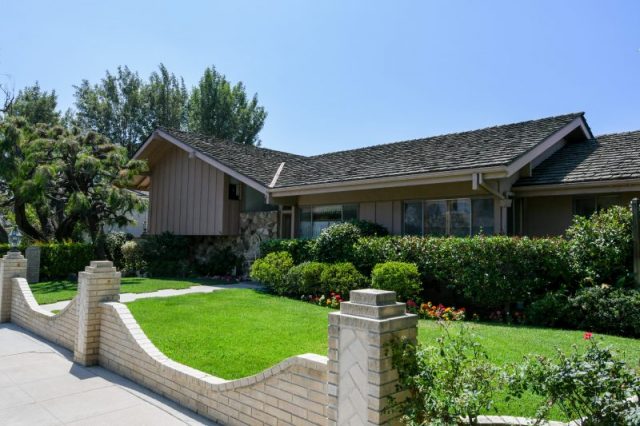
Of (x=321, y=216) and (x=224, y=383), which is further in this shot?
(x=321, y=216)

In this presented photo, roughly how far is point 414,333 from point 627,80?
9850 mm

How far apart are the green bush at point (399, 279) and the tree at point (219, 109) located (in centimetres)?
2924

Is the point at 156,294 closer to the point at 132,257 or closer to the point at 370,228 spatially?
the point at 132,257

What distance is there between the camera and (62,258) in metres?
15.0

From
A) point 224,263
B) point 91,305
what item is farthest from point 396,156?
point 91,305

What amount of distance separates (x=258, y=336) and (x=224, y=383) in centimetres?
255

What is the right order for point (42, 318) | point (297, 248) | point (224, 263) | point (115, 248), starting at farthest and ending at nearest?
point (115, 248)
point (224, 263)
point (297, 248)
point (42, 318)

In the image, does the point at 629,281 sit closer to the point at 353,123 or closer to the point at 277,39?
the point at 277,39

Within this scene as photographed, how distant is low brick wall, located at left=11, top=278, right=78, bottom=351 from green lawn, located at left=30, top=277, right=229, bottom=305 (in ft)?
3.37

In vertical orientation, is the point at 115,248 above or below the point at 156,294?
above

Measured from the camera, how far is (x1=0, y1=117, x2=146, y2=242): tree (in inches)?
611

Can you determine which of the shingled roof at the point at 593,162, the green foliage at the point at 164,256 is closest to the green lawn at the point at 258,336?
the shingled roof at the point at 593,162

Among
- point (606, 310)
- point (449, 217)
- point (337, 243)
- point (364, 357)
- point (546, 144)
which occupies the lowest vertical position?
point (606, 310)

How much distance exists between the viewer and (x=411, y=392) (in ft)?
10.4
